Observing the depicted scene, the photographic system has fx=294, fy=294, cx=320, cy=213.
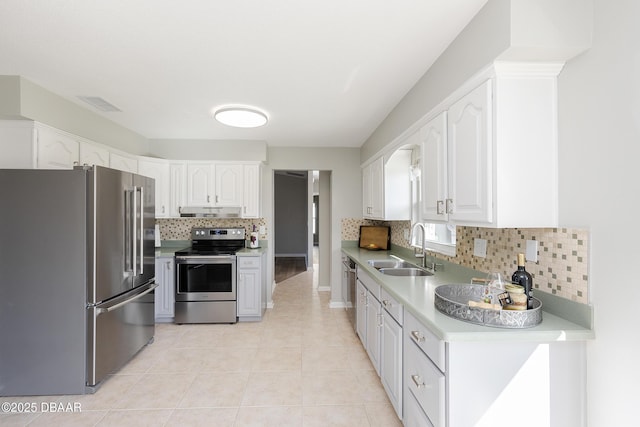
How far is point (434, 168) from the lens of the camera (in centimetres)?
191

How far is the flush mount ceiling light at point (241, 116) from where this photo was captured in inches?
109

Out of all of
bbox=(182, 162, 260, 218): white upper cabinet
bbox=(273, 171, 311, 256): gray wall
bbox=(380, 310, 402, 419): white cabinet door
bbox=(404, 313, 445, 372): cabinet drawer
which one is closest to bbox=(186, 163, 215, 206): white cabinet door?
bbox=(182, 162, 260, 218): white upper cabinet

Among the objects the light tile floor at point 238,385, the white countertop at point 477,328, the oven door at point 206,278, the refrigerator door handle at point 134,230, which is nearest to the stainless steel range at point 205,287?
the oven door at point 206,278

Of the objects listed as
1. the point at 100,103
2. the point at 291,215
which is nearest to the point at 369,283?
the point at 100,103

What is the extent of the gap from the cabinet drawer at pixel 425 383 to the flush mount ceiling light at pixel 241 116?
92.4 inches

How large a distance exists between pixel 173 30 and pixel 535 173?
2.04 meters

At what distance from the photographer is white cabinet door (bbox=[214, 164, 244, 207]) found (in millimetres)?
3973

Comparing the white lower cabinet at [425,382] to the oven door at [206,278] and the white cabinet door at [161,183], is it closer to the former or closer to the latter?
the oven door at [206,278]

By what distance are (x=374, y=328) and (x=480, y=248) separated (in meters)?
1.06

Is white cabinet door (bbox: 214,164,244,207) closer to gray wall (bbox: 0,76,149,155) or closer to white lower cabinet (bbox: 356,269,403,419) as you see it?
gray wall (bbox: 0,76,149,155)

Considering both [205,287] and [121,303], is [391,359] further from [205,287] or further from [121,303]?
[205,287]

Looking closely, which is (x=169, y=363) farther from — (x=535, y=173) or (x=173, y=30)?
(x=535, y=173)

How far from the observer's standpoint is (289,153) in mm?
4375

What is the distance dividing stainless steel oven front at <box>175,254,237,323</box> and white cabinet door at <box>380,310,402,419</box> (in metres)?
2.13
